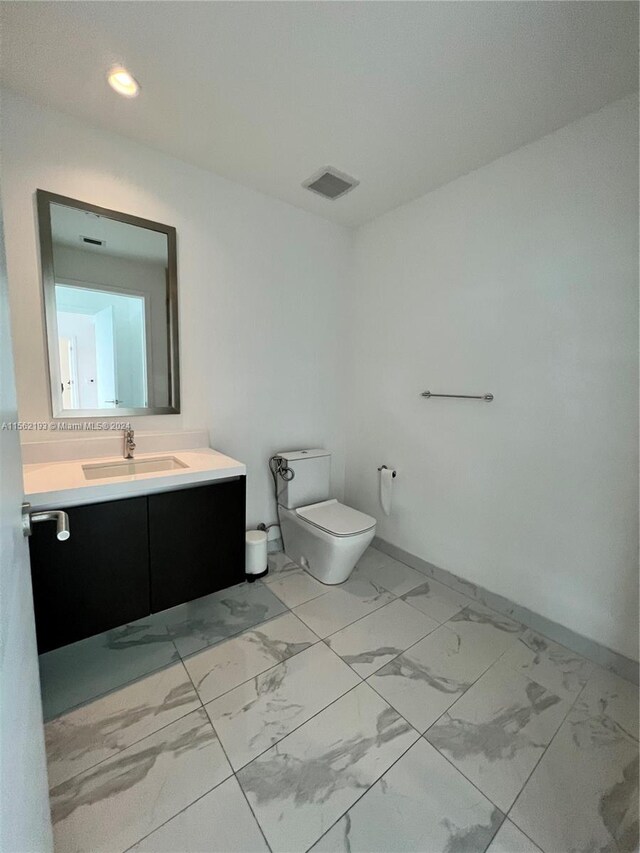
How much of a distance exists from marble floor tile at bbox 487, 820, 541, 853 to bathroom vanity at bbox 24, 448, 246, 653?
1205mm

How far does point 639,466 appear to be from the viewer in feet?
4.70

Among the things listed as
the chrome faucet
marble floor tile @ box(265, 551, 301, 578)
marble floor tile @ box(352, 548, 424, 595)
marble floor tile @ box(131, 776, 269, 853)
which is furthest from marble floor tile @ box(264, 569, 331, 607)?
the chrome faucet

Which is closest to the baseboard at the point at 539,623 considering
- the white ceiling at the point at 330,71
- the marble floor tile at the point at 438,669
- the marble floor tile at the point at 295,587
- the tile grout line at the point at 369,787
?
the marble floor tile at the point at 438,669

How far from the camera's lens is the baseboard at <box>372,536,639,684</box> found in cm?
152

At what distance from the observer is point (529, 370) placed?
5.63ft

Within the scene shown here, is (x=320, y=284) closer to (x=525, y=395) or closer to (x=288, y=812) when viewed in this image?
(x=525, y=395)

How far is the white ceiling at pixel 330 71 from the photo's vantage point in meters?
1.13

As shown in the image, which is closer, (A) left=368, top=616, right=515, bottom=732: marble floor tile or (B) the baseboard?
(A) left=368, top=616, right=515, bottom=732: marble floor tile

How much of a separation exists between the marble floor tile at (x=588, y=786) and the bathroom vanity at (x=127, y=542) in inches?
51.1

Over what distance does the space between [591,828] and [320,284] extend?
2704 millimetres

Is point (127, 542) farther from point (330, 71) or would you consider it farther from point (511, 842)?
point (330, 71)

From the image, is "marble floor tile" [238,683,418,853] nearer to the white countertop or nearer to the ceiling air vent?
the white countertop

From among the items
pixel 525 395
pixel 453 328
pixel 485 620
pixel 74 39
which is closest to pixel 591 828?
pixel 485 620

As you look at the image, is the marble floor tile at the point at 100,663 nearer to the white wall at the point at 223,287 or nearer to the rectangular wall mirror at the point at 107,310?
the white wall at the point at 223,287
